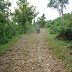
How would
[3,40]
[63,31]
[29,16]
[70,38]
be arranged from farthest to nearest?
[29,16] → [63,31] → [70,38] → [3,40]

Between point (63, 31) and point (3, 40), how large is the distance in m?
5.53

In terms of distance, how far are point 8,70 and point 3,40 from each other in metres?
4.64

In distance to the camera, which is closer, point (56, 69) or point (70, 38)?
point (56, 69)

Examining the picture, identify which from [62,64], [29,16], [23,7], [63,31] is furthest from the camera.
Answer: [29,16]

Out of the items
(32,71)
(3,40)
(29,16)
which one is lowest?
(32,71)

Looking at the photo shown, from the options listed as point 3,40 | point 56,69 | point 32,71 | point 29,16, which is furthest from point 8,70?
point 29,16

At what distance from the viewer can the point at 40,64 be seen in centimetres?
422

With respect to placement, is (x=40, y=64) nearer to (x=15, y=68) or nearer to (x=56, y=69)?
(x=56, y=69)

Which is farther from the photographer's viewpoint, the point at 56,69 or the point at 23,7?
the point at 23,7

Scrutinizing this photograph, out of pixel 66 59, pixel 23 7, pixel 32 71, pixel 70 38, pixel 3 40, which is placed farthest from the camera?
pixel 23 7

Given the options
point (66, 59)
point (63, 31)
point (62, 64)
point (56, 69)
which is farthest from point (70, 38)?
point (56, 69)

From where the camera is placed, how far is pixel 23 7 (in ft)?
53.1

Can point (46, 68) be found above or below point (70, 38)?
below

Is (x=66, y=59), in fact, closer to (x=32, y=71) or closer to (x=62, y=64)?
(x=62, y=64)
